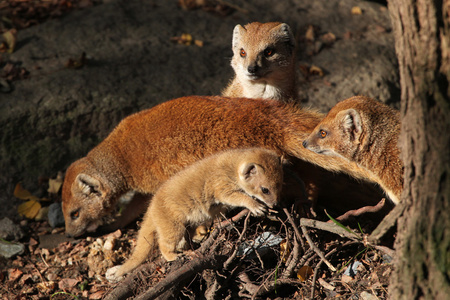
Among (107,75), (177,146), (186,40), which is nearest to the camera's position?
(177,146)

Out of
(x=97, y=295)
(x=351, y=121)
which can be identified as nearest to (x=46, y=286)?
(x=97, y=295)

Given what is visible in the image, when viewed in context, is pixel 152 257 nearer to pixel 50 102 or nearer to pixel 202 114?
pixel 202 114

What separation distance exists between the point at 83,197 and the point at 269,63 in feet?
8.18

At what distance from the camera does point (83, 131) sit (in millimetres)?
5977

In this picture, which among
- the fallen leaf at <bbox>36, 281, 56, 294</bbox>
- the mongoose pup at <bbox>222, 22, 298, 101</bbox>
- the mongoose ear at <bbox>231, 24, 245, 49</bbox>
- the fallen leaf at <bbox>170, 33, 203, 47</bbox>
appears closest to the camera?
the fallen leaf at <bbox>36, 281, 56, 294</bbox>

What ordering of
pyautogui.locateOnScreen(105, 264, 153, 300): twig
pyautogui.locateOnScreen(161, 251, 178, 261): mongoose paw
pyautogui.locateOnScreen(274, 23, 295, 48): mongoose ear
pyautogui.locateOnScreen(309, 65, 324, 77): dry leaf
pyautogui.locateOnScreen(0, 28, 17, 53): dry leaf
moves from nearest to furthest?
pyautogui.locateOnScreen(105, 264, 153, 300): twig < pyautogui.locateOnScreen(161, 251, 178, 261): mongoose paw < pyautogui.locateOnScreen(274, 23, 295, 48): mongoose ear < pyautogui.locateOnScreen(0, 28, 17, 53): dry leaf < pyautogui.locateOnScreen(309, 65, 324, 77): dry leaf

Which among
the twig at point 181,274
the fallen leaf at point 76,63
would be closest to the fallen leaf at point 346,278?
the twig at point 181,274

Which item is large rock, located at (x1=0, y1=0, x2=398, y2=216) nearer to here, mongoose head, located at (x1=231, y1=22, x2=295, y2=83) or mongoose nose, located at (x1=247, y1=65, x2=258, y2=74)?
mongoose head, located at (x1=231, y1=22, x2=295, y2=83)

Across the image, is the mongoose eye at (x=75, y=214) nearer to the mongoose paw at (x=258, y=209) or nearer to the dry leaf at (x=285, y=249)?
the mongoose paw at (x=258, y=209)

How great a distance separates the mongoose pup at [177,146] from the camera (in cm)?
427

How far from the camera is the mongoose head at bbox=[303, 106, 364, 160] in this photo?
385 cm

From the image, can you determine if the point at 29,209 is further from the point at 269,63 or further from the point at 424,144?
the point at 424,144

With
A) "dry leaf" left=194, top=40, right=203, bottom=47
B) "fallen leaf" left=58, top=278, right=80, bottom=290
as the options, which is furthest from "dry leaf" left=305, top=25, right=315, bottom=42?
"fallen leaf" left=58, top=278, right=80, bottom=290

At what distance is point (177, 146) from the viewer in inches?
172
